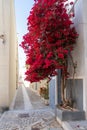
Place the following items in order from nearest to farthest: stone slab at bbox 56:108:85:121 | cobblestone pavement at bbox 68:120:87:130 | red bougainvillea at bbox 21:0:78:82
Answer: cobblestone pavement at bbox 68:120:87:130 < stone slab at bbox 56:108:85:121 < red bougainvillea at bbox 21:0:78:82

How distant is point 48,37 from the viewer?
9.35 metres

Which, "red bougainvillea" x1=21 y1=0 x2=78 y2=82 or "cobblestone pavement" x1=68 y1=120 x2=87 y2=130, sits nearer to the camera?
"cobblestone pavement" x1=68 y1=120 x2=87 y2=130

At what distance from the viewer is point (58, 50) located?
9.10 m

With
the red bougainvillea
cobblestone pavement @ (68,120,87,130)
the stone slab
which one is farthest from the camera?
the red bougainvillea

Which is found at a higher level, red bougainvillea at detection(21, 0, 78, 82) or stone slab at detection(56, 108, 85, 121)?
red bougainvillea at detection(21, 0, 78, 82)

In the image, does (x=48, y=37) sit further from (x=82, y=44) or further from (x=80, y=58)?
(x=80, y=58)

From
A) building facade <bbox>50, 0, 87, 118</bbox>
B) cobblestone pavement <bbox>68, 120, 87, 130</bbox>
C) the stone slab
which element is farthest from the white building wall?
cobblestone pavement <bbox>68, 120, 87, 130</bbox>

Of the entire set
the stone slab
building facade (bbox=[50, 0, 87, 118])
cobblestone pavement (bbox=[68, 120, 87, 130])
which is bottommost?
cobblestone pavement (bbox=[68, 120, 87, 130])

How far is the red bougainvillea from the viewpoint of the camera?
9117 millimetres

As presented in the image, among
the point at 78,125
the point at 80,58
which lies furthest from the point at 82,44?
the point at 78,125

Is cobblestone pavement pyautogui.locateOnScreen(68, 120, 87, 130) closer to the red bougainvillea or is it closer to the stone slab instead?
the stone slab

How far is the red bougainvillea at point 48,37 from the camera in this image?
912 centimetres

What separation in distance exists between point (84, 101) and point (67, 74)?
1687mm

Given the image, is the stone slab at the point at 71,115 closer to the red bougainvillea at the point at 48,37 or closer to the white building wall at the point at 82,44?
the white building wall at the point at 82,44
